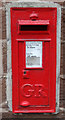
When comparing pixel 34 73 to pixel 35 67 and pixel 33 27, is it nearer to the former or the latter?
pixel 35 67

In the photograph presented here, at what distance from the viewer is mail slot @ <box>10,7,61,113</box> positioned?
1.56 metres

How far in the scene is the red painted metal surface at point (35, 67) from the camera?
155 cm

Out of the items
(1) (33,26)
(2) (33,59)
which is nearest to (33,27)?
(1) (33,26)

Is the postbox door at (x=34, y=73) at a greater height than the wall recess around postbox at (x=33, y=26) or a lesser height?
lesser

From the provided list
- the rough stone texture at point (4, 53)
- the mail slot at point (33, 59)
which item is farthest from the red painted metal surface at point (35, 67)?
the rough stone texture at point (4, 53)

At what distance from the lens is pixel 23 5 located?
1.61 meters

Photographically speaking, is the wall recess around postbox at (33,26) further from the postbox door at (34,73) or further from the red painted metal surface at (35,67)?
the postbox door at (34,73)

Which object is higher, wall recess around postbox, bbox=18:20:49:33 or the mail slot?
wall recess around postbox, bbox=18:20:49:33

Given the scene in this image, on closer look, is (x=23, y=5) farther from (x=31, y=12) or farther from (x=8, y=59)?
(x=8, y=59)

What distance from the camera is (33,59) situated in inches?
63.6

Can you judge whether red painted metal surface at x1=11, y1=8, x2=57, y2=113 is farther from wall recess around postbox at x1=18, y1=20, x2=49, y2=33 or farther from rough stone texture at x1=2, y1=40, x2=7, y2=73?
rough stone texture at x1=2, y1=40, x2=7, y2=73

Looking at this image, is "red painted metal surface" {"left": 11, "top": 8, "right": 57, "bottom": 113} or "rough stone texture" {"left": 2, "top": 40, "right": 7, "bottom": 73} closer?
"red painted metal surface" {"left": 11, "top": 8, "right": 57, "bottom": 113}

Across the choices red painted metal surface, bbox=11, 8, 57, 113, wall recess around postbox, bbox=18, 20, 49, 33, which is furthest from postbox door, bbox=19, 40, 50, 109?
wall recess around postbox, bbox=18, 20, 49, 33

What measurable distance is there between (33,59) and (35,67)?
0.28ft
